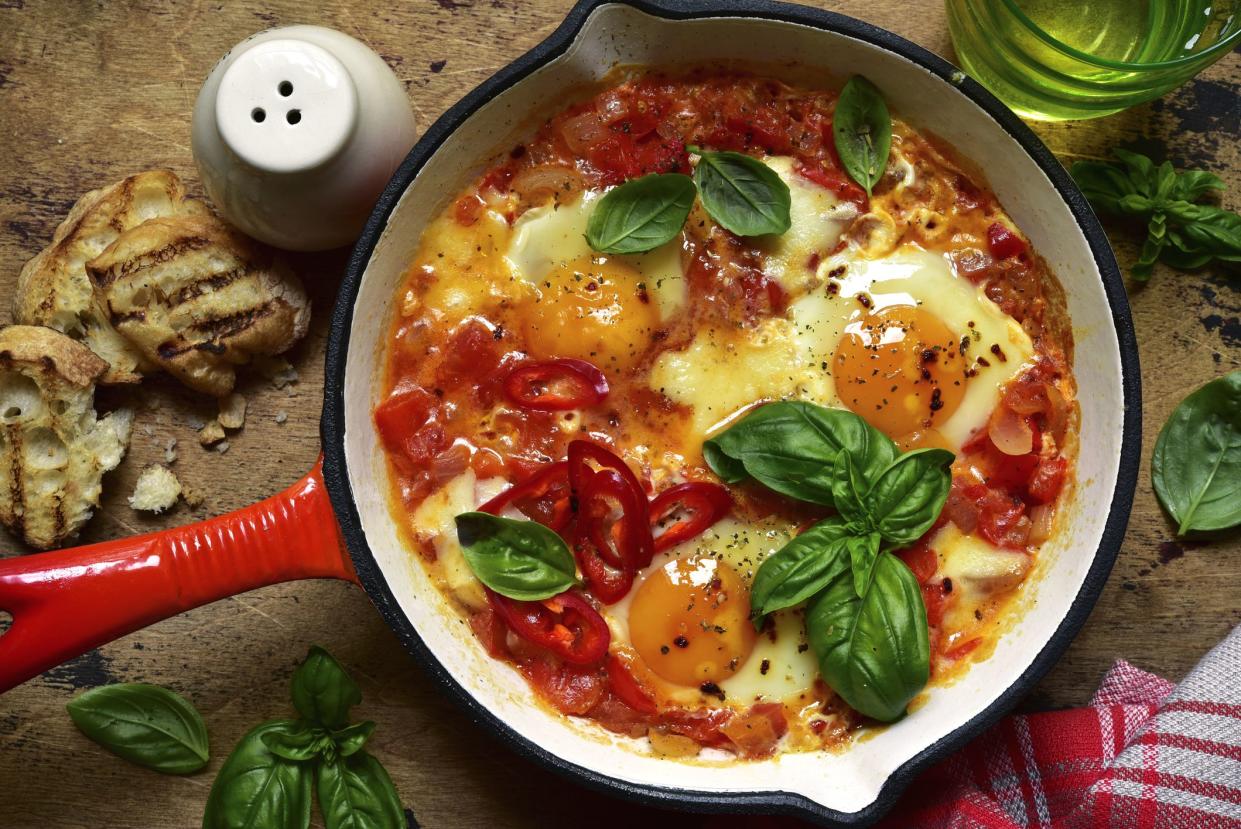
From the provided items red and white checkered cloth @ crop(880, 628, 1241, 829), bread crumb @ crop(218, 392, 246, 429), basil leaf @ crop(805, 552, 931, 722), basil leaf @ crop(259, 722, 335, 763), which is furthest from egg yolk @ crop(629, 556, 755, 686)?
bread crumb @ crop(218, 392, 246, 429)

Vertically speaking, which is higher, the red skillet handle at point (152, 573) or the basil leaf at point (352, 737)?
the red skillet handle at point (152, 573)

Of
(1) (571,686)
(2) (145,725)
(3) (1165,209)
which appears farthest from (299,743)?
(3) (1165,209)

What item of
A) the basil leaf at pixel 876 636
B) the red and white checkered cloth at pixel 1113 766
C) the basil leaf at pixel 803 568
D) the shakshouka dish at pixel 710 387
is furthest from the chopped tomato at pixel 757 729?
the red and white checkered cloth at pixel 1113 766

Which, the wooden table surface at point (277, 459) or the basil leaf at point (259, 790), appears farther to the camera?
the wooden table surface at point (277, 459)

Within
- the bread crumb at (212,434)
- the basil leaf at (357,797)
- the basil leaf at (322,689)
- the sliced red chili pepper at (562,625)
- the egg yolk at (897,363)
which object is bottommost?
the basil leaf at (357,797)

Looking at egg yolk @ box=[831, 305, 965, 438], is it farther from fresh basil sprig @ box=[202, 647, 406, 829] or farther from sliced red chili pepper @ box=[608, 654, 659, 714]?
fresh basil sprig @ box=[202, 647, 406, 829]

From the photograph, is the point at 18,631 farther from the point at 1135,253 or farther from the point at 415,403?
the point at 1135,253

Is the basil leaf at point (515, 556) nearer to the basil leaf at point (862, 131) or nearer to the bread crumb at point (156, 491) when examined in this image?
the bread crumb at point (156, 491)
